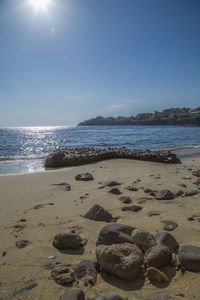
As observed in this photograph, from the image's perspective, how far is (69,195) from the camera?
3.97 metres

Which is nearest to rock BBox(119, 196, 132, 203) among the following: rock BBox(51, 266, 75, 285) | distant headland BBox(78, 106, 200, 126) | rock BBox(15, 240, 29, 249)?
rock BBox(15, 240, 29, 249)

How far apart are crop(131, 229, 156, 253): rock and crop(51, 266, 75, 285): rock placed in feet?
2.23

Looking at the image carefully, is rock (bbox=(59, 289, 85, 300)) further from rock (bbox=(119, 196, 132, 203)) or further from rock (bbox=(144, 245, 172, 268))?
rock (bbox=(119, 196, 132, 203))

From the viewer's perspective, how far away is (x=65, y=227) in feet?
8.37

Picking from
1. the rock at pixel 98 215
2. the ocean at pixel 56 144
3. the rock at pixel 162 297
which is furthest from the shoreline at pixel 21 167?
the rock at pixel 162 297

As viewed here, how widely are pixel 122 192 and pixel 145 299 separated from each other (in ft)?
8.77

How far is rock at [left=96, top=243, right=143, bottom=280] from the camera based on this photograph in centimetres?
157

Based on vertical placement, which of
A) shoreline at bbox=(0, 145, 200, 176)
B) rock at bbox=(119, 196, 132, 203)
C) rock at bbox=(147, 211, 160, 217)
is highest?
rock at bbox=(147, 211, 160, 217)

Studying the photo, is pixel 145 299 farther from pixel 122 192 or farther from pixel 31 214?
pixel 122 192

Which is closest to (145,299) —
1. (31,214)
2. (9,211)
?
(31,214)

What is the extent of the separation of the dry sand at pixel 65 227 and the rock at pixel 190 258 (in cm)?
6

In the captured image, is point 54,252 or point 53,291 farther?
point 54,252

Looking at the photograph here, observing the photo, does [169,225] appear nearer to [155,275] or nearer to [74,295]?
[155,275]

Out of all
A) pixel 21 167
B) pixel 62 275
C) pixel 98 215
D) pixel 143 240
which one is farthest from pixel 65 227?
pixel 21 167
